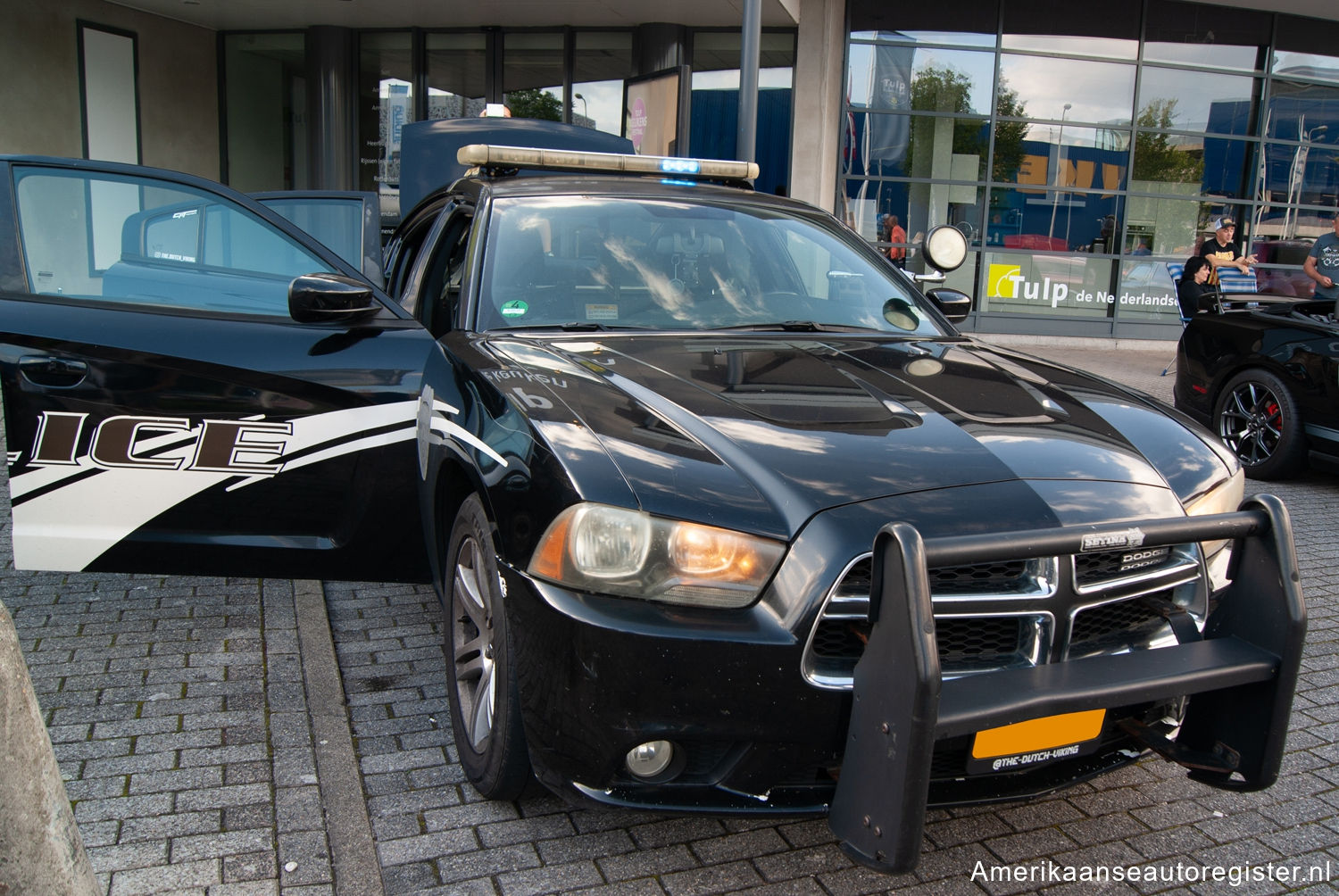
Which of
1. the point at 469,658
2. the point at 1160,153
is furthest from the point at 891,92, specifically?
the point at 469,658

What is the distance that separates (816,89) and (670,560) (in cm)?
1378

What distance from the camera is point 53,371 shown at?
11.4 feet

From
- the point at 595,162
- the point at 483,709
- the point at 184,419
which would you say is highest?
the point at 595,162

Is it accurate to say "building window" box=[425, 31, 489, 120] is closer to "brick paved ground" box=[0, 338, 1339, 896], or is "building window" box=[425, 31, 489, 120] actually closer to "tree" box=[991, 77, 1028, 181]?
"tree" box=[991, 77, 1028, 181]

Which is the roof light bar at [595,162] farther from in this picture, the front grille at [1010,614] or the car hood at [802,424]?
the front grille at [1010,614]

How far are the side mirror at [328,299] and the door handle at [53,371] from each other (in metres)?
0.68

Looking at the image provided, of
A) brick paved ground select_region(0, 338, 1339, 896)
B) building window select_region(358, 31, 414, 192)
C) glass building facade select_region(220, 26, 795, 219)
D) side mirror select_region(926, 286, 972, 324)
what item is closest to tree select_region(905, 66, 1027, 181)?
glass building facade select_region(220, 26, 795, 219)

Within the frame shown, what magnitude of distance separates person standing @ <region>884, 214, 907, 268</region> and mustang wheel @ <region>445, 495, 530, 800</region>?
13.2 metres

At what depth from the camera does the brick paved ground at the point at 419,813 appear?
258cm

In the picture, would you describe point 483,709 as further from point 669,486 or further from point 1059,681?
point 1059,681

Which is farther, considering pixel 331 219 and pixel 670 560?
pixel 331 219

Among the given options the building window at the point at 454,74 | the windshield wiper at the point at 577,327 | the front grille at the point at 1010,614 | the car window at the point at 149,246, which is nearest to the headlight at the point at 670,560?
the front grille at the point at 1010,614

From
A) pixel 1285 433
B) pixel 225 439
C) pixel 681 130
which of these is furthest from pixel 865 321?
pixel 681 130

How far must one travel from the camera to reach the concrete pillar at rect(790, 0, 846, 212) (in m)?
14.8
